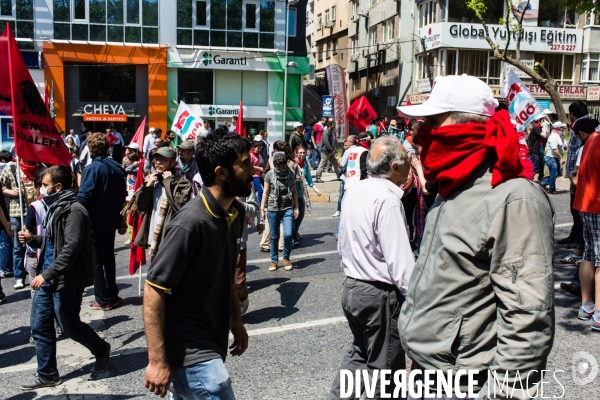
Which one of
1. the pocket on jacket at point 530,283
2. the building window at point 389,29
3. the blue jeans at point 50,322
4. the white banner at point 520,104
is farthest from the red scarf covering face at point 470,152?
the building window at point 389,29

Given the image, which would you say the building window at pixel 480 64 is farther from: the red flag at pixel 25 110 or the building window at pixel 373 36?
the red flag at pixel 25 110

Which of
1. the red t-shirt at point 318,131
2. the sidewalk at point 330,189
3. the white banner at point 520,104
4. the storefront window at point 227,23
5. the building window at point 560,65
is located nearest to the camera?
the white banner at point 520,104

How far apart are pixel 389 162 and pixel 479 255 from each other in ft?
5.47

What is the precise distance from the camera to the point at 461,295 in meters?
2.37

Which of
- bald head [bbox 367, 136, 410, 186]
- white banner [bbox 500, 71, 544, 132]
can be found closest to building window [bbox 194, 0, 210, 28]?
white banner [bbox 500, 71, 544, 132]

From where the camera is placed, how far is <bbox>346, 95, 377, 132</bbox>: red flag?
1719cm

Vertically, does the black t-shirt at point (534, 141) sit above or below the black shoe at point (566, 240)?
above

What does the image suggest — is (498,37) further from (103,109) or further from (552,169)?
(552,169)

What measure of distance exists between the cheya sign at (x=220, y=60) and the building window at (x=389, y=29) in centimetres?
1556

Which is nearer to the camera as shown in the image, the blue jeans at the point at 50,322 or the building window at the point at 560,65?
the blue jeans at the point at 50,322

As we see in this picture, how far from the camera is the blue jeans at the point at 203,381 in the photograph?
9.15 feet

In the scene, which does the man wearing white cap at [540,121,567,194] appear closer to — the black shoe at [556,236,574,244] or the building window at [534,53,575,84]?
the black shoe at [556,236,574,244]

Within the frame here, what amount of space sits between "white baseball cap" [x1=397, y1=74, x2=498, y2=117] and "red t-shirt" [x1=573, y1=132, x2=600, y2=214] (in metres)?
3.42

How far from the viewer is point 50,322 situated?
471 centimetres
